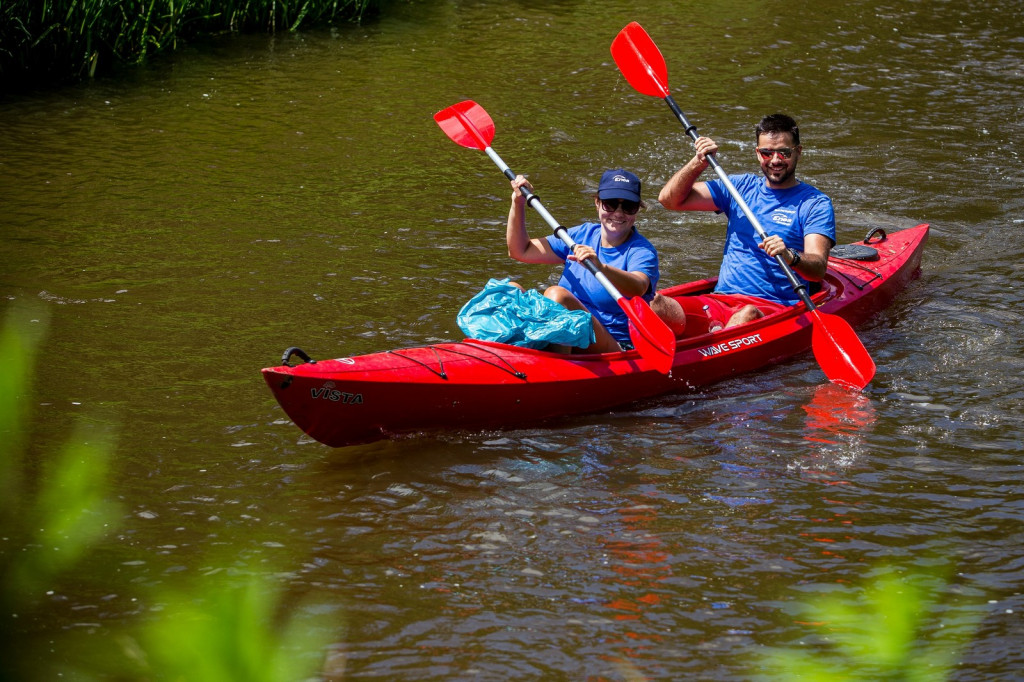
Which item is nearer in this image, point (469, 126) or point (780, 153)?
point (780, 153)

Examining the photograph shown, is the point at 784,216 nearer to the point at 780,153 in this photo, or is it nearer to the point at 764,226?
the point at 764,226

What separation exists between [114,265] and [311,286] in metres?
1.26

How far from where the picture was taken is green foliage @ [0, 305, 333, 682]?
1133 millimetres

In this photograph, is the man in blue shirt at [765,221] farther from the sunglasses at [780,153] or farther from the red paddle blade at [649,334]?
the red paddle blade at [649,334]

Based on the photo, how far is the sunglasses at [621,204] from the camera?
192 inches

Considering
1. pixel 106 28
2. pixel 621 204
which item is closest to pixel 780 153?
pixel 621 204

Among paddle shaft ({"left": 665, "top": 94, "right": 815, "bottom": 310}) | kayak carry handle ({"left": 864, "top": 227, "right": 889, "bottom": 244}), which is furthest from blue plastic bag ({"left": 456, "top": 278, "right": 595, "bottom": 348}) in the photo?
kayak carry handle ({"left": 864, "top": 227, "right": 889, "bottom": 244})

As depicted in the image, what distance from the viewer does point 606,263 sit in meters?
5.04

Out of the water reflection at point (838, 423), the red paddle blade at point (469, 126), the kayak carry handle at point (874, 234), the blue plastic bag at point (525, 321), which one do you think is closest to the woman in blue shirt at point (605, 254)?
the blue plastic bag at point (525, 321)

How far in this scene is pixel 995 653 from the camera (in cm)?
344

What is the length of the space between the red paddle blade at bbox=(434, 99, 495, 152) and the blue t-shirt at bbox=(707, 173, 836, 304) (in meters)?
1.23

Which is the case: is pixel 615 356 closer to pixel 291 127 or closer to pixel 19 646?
pixel 19 646

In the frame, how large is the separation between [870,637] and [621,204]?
2141mm

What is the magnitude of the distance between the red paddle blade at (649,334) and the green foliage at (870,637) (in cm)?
144
